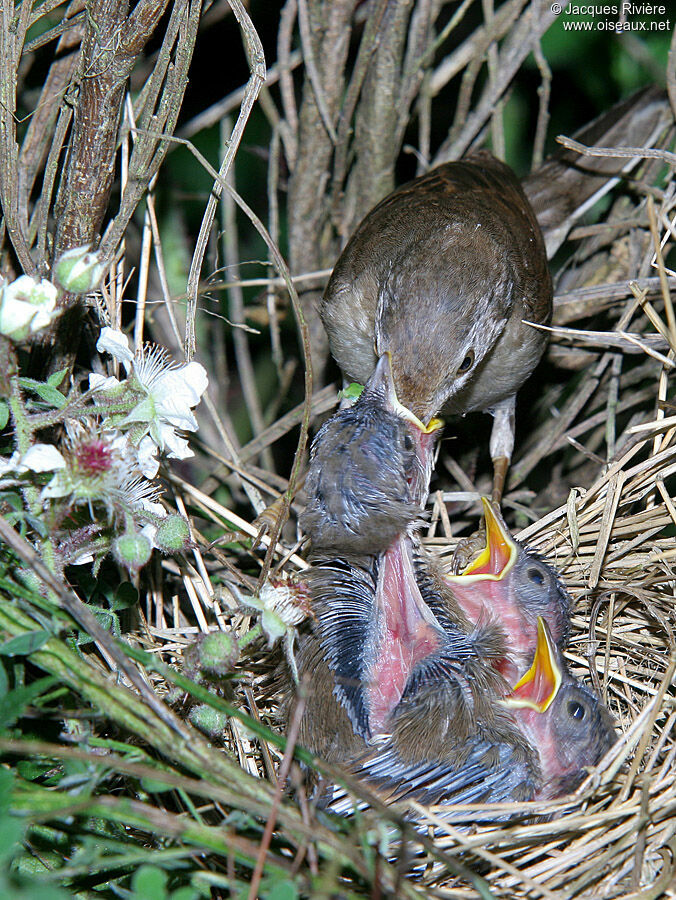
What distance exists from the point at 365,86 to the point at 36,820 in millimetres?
2906

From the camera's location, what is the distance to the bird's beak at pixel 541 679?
2139 mm

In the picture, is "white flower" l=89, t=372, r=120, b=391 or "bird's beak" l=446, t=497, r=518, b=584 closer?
"white flower" l=89, t=372, r=120, b=391

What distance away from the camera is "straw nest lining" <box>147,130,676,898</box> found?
6.02ft

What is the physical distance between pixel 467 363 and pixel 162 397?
3.81 ft

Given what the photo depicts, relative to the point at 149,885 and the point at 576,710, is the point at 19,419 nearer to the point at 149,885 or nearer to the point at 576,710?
the point at 149,885

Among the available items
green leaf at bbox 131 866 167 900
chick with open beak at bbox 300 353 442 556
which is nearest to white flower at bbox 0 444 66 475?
chick with open beak at bbox 300 353 442 556

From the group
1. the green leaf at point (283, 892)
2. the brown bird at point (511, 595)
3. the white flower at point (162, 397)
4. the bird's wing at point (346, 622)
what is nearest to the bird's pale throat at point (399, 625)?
the bird's wing at point (346, 622)

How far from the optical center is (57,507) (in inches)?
68.1

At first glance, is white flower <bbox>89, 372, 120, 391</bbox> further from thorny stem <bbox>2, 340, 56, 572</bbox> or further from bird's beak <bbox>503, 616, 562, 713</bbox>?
bird's beak <bbox>503, 616, 562, 713</bbox>

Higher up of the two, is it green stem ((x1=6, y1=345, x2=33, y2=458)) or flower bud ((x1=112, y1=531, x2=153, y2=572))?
green stem ((x1=6, y1=345, x2=33, y2=458))

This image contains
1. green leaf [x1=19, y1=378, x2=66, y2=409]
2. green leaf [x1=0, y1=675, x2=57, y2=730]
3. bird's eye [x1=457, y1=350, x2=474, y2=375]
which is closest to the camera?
green leaf [x1=0, y1=675, x2=57, y2=730]

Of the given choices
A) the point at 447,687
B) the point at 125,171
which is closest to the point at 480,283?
the point at 125,171

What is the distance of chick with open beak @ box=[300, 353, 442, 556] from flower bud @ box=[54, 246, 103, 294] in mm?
674

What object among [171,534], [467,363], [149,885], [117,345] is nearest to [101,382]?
[117,345]
